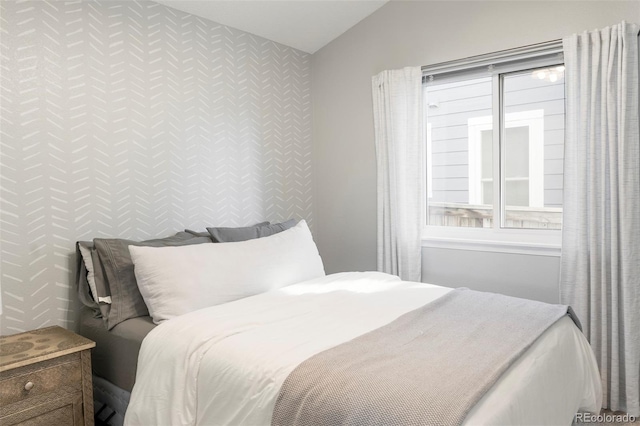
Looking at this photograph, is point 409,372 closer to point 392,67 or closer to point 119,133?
point 119,133

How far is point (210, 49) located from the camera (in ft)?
9.75

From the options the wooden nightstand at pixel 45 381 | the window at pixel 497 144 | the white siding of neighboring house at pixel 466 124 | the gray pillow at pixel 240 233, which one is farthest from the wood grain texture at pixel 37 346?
the white siding of neighboring house at pixel 466 124

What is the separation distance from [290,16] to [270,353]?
2.46 m

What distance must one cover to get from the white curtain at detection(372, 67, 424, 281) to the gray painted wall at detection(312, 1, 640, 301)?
12 centimetres

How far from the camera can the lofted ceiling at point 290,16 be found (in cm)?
286

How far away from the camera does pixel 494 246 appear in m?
2.91

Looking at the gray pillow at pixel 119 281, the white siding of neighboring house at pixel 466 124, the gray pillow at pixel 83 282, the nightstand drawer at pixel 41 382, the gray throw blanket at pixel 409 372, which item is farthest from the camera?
the white siding of neighboring house at pixel 466 124

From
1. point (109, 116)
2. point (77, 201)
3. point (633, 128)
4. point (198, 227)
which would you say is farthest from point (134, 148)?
point (633, 128)

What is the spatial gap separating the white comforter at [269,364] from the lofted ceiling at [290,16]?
1.91 meters

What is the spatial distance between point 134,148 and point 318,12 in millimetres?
1617

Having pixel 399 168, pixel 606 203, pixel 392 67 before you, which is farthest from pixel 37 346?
pixel 606 203

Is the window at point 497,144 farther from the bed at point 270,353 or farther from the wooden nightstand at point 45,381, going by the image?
the wooden nightstand at point 45,381

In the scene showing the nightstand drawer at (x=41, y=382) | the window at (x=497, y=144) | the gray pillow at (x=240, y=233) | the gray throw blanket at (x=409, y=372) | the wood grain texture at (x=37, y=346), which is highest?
the window at (x=497, y=144)

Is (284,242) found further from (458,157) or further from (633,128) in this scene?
(633,128)
